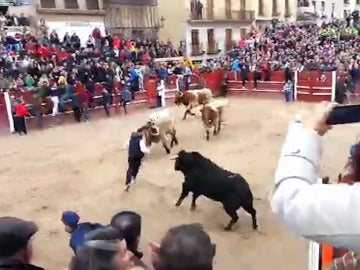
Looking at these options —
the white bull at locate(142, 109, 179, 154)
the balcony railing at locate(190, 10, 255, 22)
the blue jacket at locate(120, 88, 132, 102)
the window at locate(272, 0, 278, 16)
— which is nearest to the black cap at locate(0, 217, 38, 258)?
the white bull at locate(142, 109, 179, 154)

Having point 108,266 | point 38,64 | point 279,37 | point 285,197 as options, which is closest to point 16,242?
point 108,266

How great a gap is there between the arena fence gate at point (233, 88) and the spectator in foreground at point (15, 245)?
11.6 metres

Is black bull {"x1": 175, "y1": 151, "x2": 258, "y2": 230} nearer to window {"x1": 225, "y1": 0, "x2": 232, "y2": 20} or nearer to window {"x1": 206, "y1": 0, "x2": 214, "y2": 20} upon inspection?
window {"x1": 206, "y1": 0, "x2": 214, "y2": 20}

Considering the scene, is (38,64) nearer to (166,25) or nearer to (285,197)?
(166,25)

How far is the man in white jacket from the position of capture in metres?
0.99

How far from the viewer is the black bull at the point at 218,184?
5973 mm

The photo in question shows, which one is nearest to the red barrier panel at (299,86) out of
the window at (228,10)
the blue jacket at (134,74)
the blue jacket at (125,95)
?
the blue jacket at (134,74)

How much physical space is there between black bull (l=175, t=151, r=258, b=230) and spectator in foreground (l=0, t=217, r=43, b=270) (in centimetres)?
385

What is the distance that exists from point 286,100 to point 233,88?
2964 mm

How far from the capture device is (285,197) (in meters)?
1.07

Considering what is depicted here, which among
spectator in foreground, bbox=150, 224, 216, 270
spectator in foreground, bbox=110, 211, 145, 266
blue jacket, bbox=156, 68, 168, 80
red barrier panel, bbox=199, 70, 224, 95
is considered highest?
spectator in foreground, bbox=150, 224, 216, 270

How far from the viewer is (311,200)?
3.35ft

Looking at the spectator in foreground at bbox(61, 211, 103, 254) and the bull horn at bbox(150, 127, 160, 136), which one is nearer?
the spectator in foreground at bbox(61, 211, 103, 254)

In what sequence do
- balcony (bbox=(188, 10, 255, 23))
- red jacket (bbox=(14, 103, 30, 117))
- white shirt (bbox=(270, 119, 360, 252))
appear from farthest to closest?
balcony (bbox=(188, 10, 255, 23)) < red jacket (bbox=(14, 103, 30, 117)) < white shirt (bbox=(270, 119, 360, 252))
